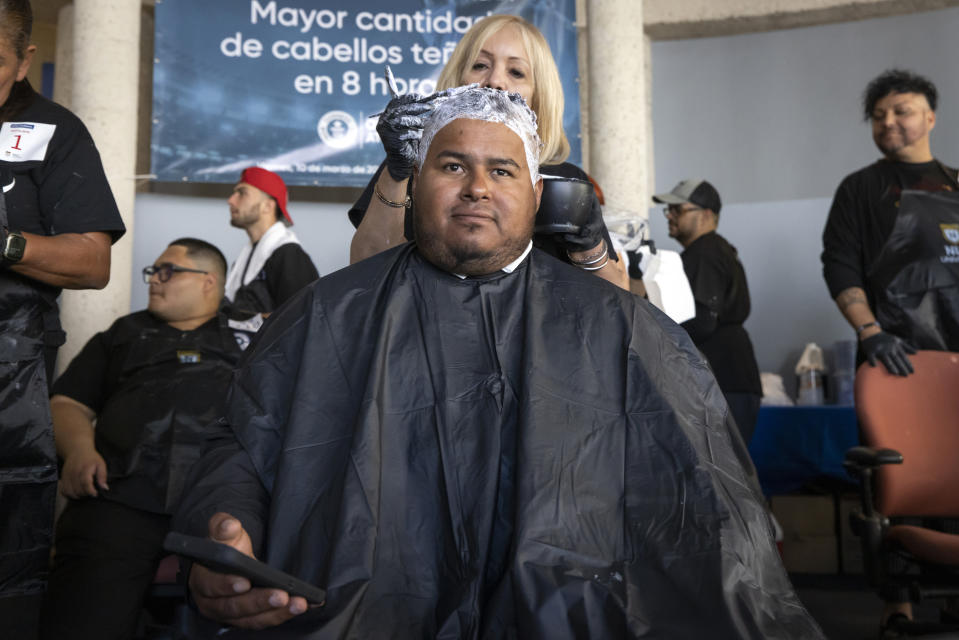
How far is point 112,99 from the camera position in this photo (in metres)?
4.43

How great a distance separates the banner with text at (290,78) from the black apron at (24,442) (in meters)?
2.74

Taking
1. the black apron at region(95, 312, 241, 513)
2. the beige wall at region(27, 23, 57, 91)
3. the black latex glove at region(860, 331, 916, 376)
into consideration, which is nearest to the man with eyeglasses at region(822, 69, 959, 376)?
the black latex glove at region(860, 331, 916, 376)

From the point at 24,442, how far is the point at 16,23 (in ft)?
2.64

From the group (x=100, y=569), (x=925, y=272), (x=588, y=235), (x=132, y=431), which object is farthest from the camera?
(x=925, y=272)

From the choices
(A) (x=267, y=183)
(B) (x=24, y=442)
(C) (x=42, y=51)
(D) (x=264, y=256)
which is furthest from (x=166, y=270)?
(C) (x=42, y=51)

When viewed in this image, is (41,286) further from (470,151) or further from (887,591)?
(887,591)

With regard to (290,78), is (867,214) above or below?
below

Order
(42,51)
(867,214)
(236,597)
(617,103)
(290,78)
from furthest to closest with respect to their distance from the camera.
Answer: (42,51) < (617,103) < (290,78) < (867,214) < (236,597)

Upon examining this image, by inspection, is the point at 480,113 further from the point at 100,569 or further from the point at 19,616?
the point at 100,569

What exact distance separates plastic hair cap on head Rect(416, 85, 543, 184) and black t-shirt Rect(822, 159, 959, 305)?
203 centimetres

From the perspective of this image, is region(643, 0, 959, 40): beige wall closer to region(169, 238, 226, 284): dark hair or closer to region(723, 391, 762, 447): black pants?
region(723, 391, 762, 447): black pants

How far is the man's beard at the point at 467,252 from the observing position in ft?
5.28

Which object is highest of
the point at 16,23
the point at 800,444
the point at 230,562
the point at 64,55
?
the point at 64,55

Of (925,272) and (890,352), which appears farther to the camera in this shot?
(925,272)
